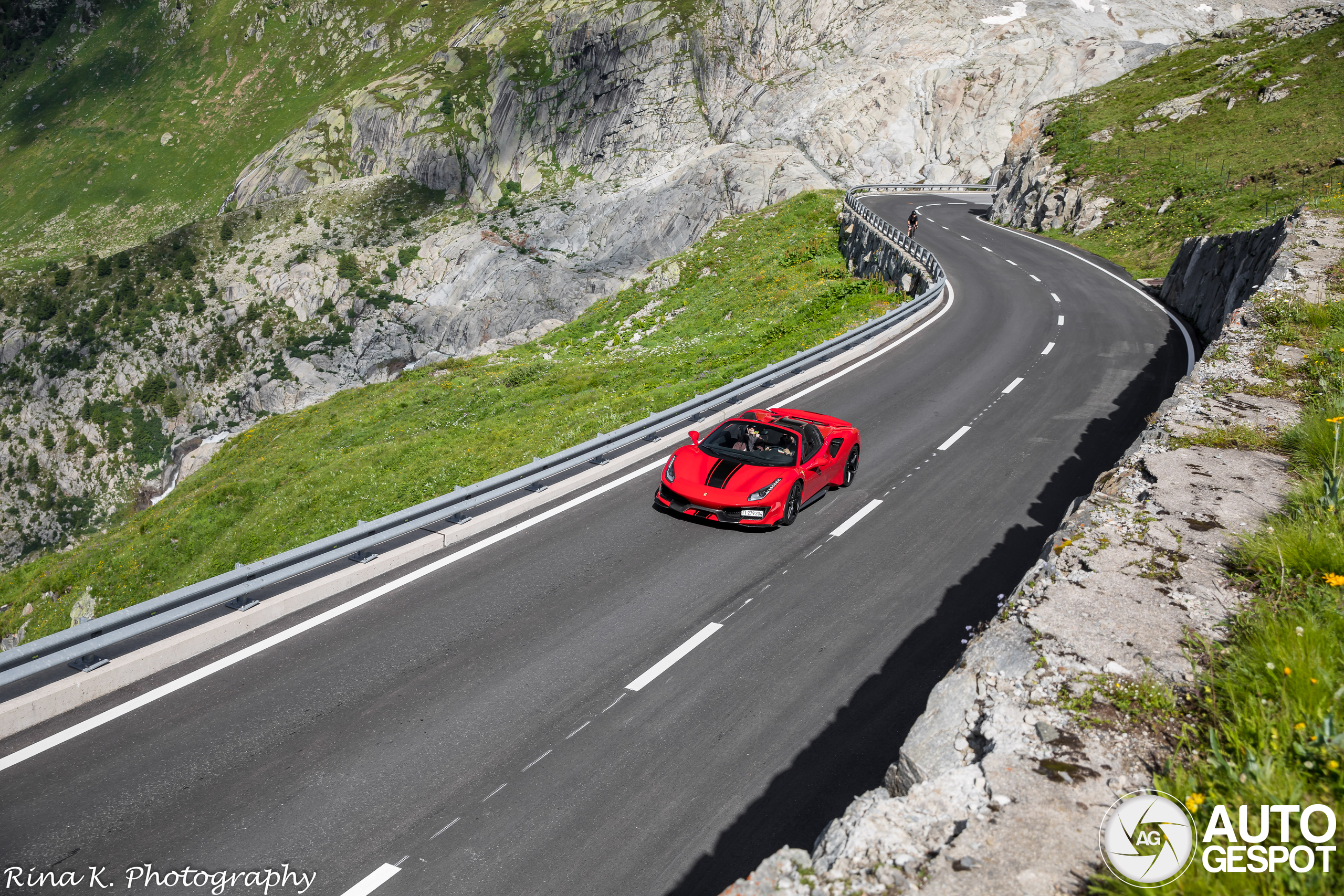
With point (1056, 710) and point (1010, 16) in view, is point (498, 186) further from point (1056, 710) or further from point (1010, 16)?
point (1056, 710)

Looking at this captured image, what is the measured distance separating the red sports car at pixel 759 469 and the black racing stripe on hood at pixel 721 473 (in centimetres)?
1

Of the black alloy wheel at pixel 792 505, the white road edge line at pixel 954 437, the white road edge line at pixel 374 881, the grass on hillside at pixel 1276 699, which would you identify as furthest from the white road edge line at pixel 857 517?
the white road edge line at pixel 374 881

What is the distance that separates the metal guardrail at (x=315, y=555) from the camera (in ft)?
21.2

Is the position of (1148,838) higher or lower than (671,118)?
lower

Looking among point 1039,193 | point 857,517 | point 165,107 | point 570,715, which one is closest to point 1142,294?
point 1039,193

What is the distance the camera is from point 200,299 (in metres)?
88.2

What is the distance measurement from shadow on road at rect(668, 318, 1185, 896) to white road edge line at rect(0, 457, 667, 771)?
491 cm

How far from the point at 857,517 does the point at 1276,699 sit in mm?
6639

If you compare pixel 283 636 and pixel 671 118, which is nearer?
pixel 283 636

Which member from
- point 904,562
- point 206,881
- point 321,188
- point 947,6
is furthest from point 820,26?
point 206,881

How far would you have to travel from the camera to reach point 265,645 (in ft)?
24.3

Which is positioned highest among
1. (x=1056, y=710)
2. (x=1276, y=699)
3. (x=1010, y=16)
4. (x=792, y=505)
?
(x=1010, y=16)

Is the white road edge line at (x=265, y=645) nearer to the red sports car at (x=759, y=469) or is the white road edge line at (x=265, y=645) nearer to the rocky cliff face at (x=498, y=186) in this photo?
the red sports car at (x=759, y=469)

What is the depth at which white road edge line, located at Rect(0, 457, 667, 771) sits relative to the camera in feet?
19.5
